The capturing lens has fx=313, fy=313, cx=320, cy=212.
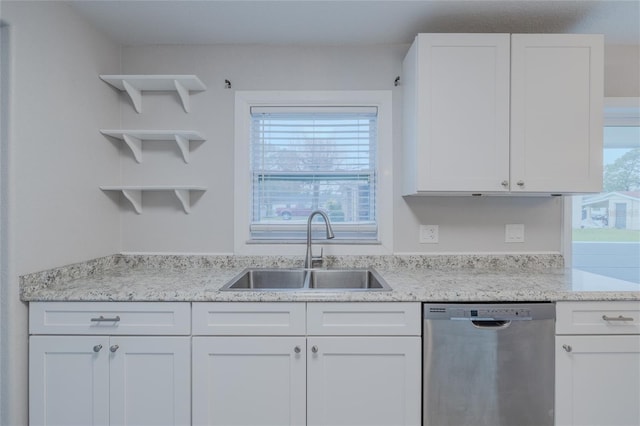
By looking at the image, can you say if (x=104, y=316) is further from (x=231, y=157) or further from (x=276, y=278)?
(x=231, y=157)

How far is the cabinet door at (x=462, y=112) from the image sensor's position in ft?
5.20

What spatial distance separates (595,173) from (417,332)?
4.10 ft

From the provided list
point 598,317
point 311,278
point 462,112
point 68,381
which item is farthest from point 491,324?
point 68,381

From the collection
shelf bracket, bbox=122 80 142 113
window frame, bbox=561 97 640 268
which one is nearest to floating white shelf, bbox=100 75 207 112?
shelf bracket, bbox=122 80 142 113

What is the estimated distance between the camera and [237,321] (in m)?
1.35

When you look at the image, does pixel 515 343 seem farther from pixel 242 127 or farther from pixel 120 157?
pixel 120 157

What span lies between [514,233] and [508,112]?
77 cm

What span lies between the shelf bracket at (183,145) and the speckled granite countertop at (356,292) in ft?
2.04

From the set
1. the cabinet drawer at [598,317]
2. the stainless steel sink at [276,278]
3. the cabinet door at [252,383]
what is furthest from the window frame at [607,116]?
the cabinet door at [252,383]

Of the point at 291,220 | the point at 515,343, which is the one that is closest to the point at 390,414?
the point at 515,343

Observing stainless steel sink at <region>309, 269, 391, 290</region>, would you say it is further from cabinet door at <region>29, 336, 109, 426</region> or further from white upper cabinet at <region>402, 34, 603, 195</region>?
cabinet door at <region>29, 336, 109, 426</region>

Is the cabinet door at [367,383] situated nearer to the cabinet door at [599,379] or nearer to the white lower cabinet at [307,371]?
the white lower cabinet at [307,371]

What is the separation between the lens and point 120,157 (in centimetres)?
196

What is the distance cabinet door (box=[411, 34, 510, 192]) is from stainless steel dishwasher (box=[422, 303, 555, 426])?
0.64 metres
